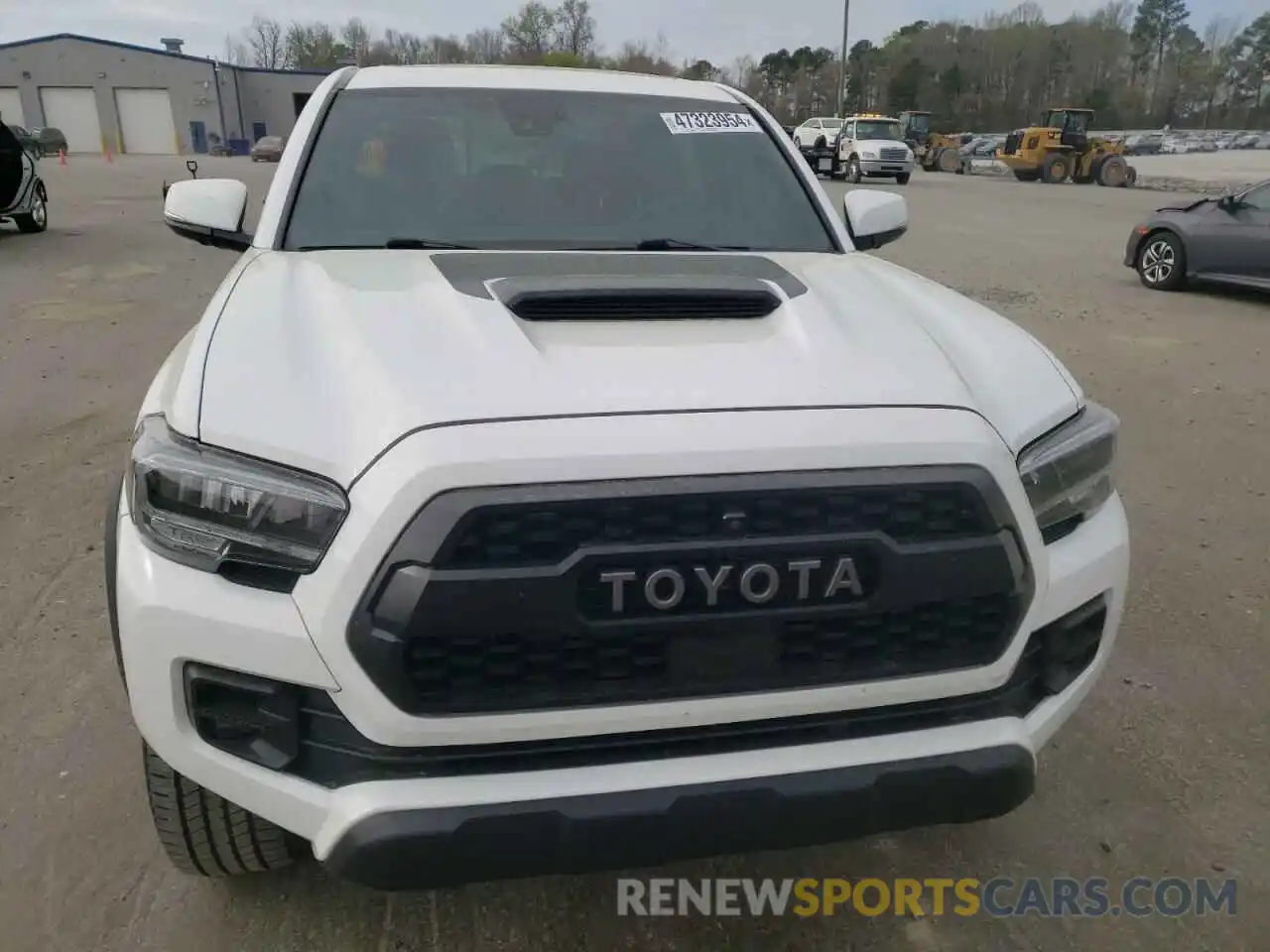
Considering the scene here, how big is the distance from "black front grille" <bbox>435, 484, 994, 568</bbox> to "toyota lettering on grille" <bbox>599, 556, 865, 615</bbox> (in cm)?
5

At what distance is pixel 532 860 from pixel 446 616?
17.6 inches

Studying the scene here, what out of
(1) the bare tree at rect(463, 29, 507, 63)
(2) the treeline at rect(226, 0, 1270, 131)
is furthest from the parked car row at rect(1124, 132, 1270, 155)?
(1) the bare tree at rect(463, 29, 507, 63)

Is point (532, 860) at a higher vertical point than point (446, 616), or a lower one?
lower

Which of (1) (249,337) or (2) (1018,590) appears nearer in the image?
(2) (1018,590)

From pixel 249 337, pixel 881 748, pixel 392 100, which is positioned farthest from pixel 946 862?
pixel 392 100

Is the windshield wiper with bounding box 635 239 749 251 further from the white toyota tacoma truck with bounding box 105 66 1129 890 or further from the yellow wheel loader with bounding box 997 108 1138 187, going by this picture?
the yellow wheel loader with bounding box 997 108 1138 187

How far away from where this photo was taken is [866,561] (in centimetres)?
171

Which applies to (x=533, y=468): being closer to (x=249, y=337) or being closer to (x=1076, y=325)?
(x=249, y=337)

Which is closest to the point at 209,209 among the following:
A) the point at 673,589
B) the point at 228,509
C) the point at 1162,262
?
the point at 228,509

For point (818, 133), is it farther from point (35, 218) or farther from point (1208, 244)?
point (35, 218)

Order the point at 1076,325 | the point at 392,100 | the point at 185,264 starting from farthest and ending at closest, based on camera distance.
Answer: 1. the point at 185,264
2. the point at 1076,325
3. the point at 392,100

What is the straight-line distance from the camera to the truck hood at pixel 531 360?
1.70 m

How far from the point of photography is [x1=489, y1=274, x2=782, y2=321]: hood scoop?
2.09 m

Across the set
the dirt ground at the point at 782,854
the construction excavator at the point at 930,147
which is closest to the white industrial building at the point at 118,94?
the construction excavator at the point at 930,147
